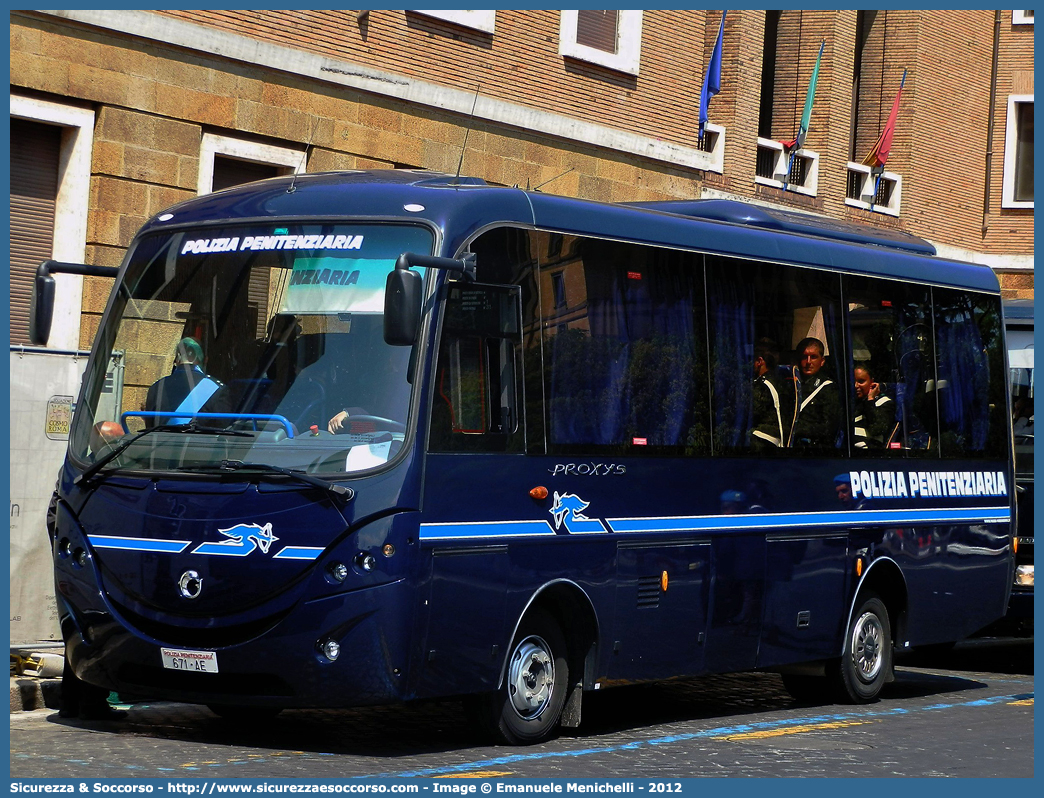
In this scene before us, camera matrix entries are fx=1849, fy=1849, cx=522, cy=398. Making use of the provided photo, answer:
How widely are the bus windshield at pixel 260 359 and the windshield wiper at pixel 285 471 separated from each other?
2cm

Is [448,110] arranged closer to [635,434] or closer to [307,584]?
[635,434]

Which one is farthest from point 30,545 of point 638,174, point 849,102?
point 849,102

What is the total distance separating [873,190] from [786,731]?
835 inches

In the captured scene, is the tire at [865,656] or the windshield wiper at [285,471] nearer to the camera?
the windshield wiper at [285,471]

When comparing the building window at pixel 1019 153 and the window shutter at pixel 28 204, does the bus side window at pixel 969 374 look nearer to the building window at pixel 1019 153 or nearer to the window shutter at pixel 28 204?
the window shutter at pixel 28 204

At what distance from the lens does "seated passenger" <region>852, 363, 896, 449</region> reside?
486 inches

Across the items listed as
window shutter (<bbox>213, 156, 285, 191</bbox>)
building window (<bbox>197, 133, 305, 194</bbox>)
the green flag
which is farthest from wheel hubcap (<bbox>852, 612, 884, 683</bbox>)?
the green flag

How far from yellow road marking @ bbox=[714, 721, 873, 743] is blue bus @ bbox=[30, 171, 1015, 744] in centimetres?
52

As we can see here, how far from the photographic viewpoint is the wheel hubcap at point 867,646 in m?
12.4

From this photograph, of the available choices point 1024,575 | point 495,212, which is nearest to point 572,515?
point 495,212

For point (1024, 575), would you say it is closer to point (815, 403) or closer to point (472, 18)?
point (815, 403)

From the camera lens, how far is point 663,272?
35.1 ft

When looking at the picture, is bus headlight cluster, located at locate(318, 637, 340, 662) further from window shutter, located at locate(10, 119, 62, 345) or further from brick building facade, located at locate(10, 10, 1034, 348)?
window shutter, located at locate(10, 119, 62, 345)

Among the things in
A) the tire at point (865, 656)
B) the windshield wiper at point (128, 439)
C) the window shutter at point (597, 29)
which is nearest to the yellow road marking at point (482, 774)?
the windshield wiper at point (128, 439)
